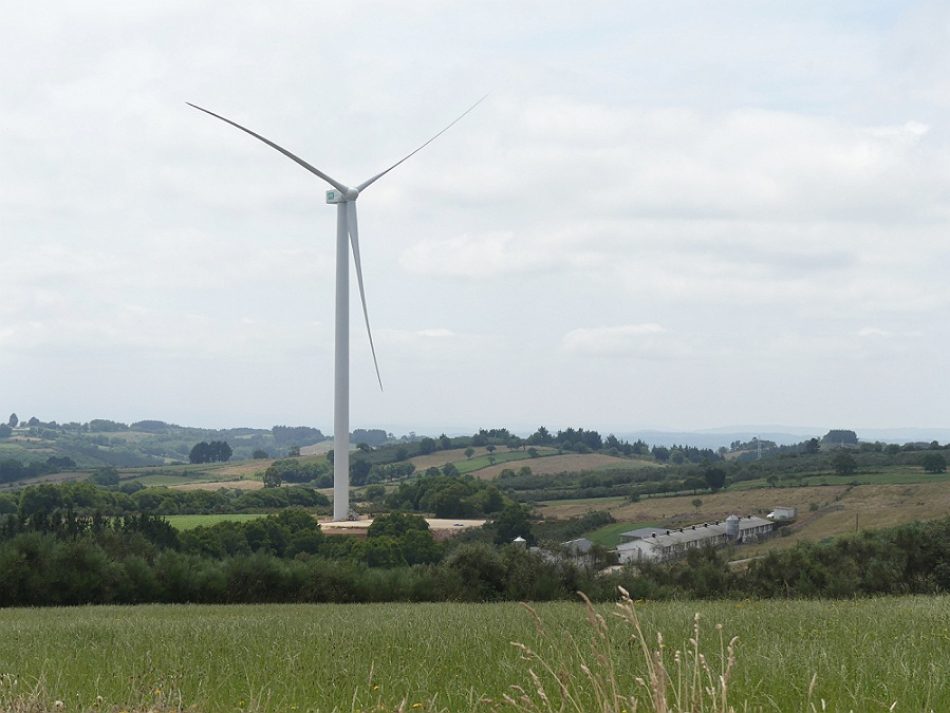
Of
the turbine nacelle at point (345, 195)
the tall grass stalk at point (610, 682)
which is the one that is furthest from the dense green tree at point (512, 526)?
the tall grass stalk at point (610, 682)

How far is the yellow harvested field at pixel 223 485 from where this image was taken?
173875 millimetres

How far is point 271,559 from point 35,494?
4178 inches

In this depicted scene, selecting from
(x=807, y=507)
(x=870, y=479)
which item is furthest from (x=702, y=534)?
(x=870, y=479)

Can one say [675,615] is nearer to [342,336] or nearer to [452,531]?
[342,336]

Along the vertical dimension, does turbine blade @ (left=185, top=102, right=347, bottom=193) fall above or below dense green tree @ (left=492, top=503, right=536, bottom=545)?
above

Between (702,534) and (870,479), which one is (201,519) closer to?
(702,534)

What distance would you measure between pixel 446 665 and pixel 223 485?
17956cm

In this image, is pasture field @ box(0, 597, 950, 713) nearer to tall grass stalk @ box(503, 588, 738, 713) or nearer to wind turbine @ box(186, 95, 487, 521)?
tall grass stalk @ box(503, 588, 738, 713)

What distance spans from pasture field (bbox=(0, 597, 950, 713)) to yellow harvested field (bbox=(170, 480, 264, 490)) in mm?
165013

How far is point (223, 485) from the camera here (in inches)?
7180

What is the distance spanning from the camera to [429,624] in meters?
14.8

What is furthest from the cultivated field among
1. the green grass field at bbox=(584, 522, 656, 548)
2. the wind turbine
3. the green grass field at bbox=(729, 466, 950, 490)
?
the wind turbine

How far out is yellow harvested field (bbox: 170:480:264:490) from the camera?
174 m

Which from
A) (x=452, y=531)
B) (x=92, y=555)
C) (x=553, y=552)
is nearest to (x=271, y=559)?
(x=92, y=555)
